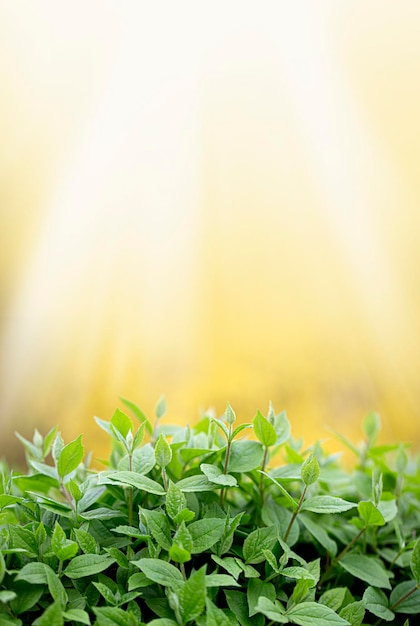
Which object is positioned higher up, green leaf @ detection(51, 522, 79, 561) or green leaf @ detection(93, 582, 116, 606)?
green leaf @ detection(51, 522, 79, 561)

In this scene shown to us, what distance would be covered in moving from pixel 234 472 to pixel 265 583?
0.28 ft

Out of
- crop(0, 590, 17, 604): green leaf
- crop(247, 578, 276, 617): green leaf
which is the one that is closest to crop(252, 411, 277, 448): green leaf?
crop(247, 578, 276, 617): green leaf

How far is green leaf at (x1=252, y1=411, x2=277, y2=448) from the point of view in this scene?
0.46 m

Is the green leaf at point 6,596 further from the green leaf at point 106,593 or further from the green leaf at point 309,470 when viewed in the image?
the green leaf at point 309,470

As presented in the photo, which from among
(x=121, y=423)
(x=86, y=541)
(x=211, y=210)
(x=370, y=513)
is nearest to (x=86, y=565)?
(x=86, y=541)

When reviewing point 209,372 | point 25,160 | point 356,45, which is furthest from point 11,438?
point 356,45

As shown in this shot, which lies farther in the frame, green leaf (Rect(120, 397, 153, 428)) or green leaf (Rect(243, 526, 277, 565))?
green leaf (Rect(120, 397, 153, 428))

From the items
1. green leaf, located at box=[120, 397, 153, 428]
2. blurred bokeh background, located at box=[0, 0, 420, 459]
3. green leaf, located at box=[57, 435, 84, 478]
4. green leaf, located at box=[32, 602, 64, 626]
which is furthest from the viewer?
blurred bokeh background, located at box=[0, 0, 420, 459]

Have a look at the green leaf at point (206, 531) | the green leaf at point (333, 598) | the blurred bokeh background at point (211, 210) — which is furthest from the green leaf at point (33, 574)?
the blurred bokeh background at point (211, 210)

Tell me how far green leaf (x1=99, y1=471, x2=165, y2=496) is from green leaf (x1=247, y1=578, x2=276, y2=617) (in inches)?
3.7

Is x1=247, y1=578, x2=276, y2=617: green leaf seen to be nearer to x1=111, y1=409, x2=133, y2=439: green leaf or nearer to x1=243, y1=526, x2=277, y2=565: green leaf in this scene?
x1=243, y1=526, x2=277, y2=565: green leaf

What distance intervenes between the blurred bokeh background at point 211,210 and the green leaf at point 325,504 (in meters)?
2.45

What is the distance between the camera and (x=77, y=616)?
35 centimetres

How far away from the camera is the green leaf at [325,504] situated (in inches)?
16.7
